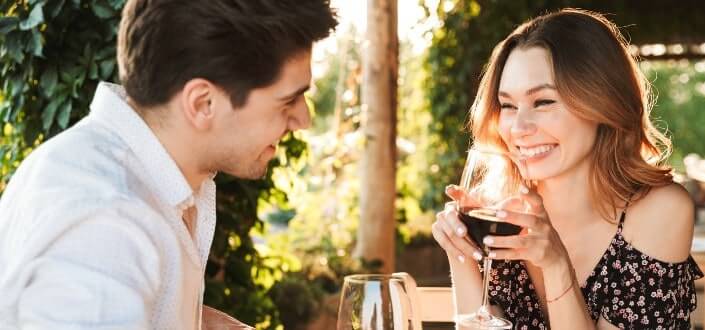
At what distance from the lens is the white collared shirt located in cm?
123

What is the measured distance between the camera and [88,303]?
1.21 metres

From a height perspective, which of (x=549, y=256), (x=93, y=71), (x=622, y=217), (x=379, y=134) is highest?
(x=379, y=134)

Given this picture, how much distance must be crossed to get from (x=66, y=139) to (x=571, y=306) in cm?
115

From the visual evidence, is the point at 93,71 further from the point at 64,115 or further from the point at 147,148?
the point at 147,148

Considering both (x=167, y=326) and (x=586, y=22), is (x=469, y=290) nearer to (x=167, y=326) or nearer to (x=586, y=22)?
(x=586, y=22)

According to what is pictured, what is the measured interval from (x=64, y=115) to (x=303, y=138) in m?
1.17

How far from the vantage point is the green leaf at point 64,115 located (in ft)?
9.00

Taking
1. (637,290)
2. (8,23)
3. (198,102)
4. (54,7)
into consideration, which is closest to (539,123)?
(637,290)

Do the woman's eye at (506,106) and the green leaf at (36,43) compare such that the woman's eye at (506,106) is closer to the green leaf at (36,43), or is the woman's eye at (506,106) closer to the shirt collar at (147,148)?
the shirt collar at (147,148)

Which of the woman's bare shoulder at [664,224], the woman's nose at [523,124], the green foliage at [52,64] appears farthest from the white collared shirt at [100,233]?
the green foliage at [52,64]

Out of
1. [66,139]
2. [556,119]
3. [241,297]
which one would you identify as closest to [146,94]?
[66,139]

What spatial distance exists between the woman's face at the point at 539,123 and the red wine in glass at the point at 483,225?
322 mm

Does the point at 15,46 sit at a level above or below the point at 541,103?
above

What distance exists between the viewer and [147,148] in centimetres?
146
